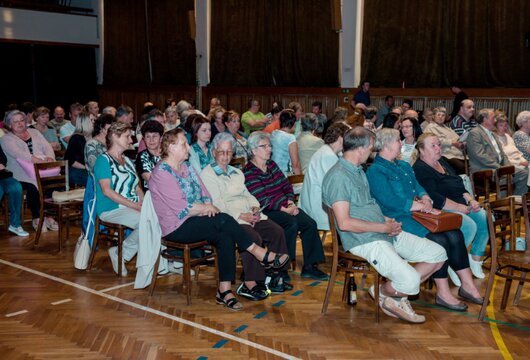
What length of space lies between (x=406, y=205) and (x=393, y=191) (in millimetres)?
140

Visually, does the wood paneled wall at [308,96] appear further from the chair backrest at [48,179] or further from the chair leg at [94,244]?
the chair leg at [94,244]

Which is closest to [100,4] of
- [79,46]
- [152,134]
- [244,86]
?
[79,46]

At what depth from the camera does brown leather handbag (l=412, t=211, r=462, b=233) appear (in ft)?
14.6

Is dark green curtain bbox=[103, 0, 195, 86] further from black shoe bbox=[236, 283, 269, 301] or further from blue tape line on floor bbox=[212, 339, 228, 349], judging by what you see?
blue tape line on floor bbox=[212, 339, 228, 349]

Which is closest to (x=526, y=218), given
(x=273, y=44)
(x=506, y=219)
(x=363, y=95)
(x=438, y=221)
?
(x=506, y=219)

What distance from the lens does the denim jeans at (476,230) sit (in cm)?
500

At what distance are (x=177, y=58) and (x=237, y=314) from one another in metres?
13.7

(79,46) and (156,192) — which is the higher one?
(79,46)

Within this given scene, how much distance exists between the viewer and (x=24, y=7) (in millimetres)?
16594

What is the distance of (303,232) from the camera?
5258 mm

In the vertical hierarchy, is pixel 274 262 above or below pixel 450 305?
above

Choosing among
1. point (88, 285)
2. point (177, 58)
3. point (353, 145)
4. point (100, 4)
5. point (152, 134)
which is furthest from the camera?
point (100, 4)

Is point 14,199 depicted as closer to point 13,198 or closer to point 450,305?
point 13,198

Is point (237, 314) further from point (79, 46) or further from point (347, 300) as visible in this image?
point (79, 46)
